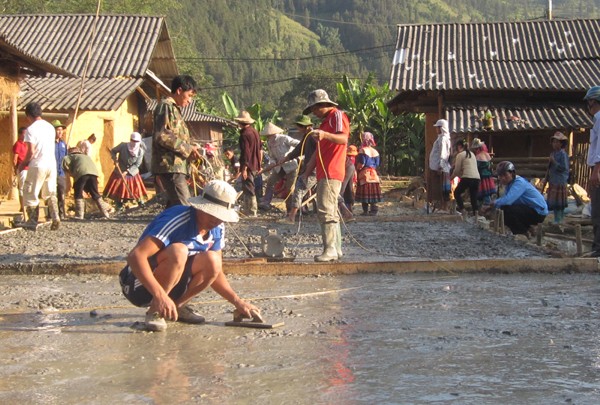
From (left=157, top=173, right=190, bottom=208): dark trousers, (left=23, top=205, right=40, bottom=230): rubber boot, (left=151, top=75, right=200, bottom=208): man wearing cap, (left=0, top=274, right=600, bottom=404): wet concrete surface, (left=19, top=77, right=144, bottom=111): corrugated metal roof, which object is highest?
(left=19, top=77, right=144, bottom=111): corrugated metal roof

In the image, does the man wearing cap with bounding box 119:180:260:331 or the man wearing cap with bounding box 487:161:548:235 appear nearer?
the man wearing cap with bounding box 119:180:260:331

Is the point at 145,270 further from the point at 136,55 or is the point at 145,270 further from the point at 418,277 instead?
the point at 136,55

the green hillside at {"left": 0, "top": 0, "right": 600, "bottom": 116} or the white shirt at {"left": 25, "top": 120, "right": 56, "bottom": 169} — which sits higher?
the green hillside at {"left": 0, "top": 0, "right": 600, "bottom": 116}

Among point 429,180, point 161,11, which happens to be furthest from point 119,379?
point 161,11

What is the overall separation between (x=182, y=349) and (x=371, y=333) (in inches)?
47.2

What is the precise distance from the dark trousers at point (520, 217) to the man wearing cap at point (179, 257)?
268 inches

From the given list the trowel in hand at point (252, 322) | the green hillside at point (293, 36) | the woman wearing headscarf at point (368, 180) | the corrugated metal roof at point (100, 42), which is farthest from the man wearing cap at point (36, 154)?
the green hillside at point (293, 36)

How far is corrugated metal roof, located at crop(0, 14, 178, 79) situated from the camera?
24.6 m

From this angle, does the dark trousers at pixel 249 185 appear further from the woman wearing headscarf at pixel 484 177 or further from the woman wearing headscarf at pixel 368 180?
the woman wearing headscarf at pixel 484 177

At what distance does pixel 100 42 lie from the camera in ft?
86.2

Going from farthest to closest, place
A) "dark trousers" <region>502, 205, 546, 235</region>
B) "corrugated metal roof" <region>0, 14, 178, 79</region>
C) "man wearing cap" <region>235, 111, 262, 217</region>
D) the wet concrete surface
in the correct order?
"corrugated metal roof" <region>0, 14, 178, 79</region>
"man wearing cap" <region>235, 111, 262, 217</region>
"dark trousers" <region>502, 205, 546, 235</region>
the wet concrete surface

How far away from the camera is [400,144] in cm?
3509

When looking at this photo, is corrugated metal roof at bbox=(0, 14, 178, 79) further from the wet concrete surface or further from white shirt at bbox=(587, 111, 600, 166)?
the wet concrete surface

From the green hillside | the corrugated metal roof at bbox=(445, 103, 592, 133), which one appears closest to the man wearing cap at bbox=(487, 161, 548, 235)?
the corrugated metal roof at bbox=(445, 103, 592, 133)
